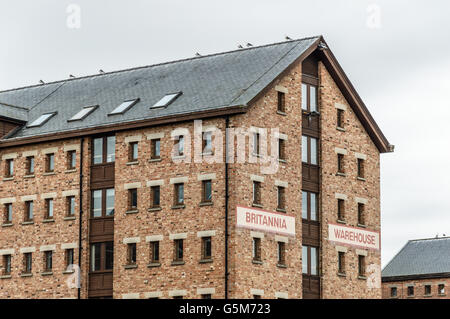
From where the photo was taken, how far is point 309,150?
63.3 metres

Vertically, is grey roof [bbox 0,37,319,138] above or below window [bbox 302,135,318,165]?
above

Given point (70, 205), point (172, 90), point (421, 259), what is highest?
point (172, 90)

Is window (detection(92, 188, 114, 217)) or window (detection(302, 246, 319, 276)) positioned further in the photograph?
window (detection(92, 188, 114, 217))

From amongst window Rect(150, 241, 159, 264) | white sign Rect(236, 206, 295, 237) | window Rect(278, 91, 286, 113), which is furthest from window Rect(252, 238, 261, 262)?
window Rect(278, 91, 286, 113)

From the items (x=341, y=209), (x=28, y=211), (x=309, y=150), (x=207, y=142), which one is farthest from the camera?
(x=28, y=211)

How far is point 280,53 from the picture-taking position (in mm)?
64312

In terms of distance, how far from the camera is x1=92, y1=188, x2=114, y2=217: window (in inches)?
2453

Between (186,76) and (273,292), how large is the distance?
1471cm

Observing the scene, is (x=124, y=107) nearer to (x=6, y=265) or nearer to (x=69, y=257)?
(x=69, y=257)

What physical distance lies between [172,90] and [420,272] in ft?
181

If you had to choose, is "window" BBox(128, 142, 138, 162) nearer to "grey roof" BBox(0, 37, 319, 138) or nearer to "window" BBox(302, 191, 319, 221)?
"grey roof" BBox(0, 37, 319, 138)

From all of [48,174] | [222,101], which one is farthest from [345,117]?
[48,174]

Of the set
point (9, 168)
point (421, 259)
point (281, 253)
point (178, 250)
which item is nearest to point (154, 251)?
point (178, 250)
